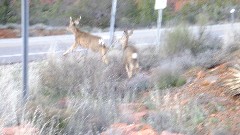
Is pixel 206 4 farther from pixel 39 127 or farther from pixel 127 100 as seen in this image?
pixel 39 127

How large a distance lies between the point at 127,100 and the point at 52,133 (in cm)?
342

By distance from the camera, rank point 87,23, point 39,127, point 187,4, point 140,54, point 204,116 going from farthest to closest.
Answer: point 187,4 < point 87,23 < point 140,54 < point 204,116 < point 39,127

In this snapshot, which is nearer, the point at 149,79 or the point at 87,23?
the point at 149,79

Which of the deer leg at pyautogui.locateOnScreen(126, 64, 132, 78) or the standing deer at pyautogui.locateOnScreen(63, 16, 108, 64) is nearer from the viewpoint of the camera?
the deer leg at pyautogui.locateOnScreen(126, 64, 132, 78)

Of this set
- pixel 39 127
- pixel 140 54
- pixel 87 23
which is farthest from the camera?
pixel 87 23

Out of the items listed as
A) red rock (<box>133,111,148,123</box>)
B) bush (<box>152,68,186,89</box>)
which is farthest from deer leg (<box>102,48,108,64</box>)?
red rock (<box>133,111,148,123</box>)

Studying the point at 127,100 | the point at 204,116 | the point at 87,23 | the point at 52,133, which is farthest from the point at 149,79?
the point at 87,23

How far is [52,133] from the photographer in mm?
8445

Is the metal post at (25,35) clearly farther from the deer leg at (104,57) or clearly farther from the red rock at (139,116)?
the deer leg at (104,57)

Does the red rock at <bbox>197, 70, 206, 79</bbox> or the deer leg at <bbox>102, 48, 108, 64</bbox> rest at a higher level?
the deer leg at <bbox>102, 48, 108, 64</bbox>

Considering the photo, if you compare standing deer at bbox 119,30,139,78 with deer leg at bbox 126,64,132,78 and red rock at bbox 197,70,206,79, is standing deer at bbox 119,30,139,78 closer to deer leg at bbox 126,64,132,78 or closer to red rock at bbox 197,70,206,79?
deer leg at bbox 126,64,132,78

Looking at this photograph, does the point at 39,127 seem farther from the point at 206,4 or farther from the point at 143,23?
the point at 206,4

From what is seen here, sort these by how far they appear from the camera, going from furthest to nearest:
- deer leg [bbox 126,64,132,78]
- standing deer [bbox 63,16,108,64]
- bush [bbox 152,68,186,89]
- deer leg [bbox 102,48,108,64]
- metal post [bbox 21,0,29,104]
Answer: standing deer [bbox 63,16,108,64]
deer leg [bbox 126,64,132,78]
deer leg [bbox 102,48,108,64]
bush [bbox 152,68,186,89]
metal post [bbox 21,0,29,104]

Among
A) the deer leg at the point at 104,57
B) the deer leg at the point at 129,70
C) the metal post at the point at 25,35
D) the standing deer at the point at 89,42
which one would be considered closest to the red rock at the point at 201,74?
the deer leg at the point at 129,70
